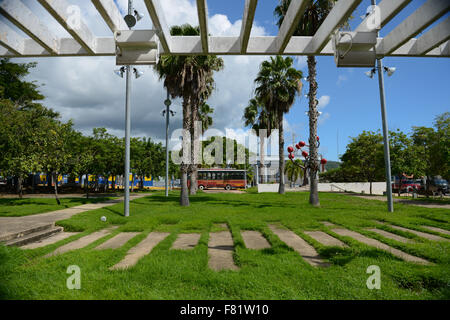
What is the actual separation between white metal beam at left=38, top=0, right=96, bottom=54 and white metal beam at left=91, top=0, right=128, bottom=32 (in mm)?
396

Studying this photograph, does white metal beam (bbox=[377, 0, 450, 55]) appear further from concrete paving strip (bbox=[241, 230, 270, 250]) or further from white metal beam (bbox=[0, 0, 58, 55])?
white metal beam (bbox=[0, 0, 58, 55])

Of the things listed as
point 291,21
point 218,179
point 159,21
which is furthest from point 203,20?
point 218,179

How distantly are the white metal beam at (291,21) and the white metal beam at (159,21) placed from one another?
5.24ft

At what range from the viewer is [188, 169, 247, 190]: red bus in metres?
38.8

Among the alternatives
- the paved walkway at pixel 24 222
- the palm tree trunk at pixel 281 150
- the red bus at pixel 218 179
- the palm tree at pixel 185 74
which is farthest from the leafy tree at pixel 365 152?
the paved walkway at pixel 24 222

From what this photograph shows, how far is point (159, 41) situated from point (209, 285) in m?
3.42

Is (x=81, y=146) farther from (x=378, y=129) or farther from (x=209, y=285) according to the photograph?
(x=378, y=129)

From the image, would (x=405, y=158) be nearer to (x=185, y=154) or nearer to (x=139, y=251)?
(x=185, y=154)

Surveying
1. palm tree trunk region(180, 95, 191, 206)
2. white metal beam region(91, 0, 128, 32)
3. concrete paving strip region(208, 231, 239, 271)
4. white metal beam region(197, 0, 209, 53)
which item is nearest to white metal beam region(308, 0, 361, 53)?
white metal beam region(197, 0, 209, 53)

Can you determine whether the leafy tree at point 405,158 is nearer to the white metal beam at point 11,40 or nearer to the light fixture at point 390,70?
the light fixture at point 390,70

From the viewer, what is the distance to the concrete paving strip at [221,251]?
4.17m

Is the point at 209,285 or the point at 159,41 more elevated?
the point at 159,41

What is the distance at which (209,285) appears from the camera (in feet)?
10.7

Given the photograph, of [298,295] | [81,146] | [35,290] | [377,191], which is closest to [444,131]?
[377,191]
